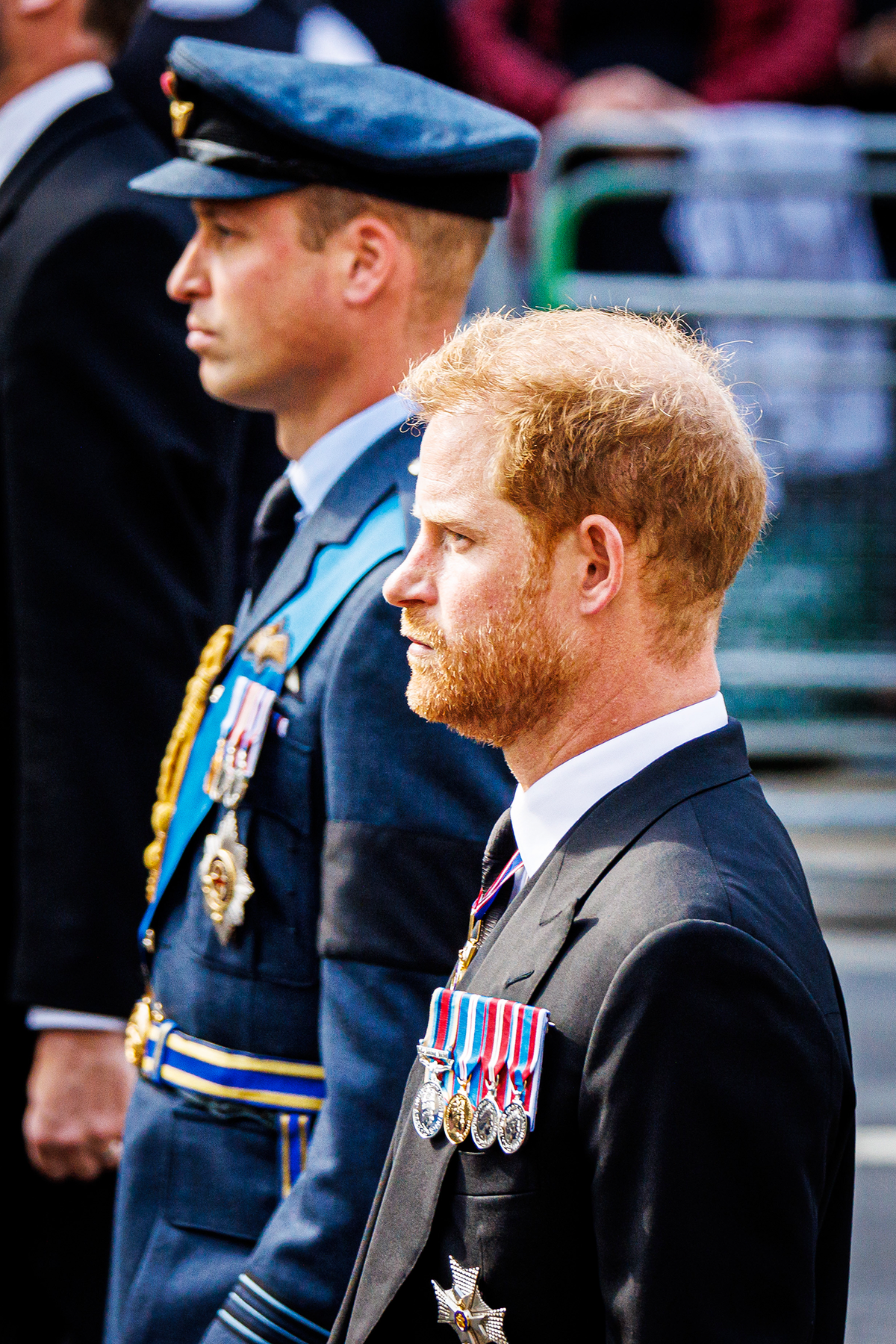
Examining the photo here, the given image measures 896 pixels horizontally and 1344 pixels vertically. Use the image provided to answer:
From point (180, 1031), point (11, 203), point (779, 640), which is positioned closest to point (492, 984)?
point (180, 1031)

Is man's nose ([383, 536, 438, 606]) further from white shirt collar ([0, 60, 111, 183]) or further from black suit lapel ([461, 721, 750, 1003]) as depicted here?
white shirt collar ([0, 60, 111, 183])

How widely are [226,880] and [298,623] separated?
1.01 ft

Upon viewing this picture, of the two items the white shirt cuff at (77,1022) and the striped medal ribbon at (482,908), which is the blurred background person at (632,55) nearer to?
the white shirt cuff at (77,1022)

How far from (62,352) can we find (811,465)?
12.6ft

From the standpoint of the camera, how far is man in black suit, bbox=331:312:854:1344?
48.8 inches

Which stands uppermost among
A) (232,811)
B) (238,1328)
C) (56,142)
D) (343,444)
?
(56,142)

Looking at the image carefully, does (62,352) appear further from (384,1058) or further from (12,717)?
(384,1058)

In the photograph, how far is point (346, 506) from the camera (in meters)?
2.06

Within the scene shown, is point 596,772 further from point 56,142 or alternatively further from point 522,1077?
point 56,142

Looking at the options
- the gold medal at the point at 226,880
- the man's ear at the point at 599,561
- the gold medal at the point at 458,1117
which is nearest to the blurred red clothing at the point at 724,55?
the gold medal at the point at 226,880

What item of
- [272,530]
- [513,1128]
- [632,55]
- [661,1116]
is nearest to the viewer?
[661,1116]

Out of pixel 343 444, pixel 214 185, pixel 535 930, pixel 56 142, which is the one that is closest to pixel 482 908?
pixel 535 930

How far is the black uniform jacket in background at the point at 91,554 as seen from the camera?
2570 millimetres

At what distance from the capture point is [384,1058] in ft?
5.87
